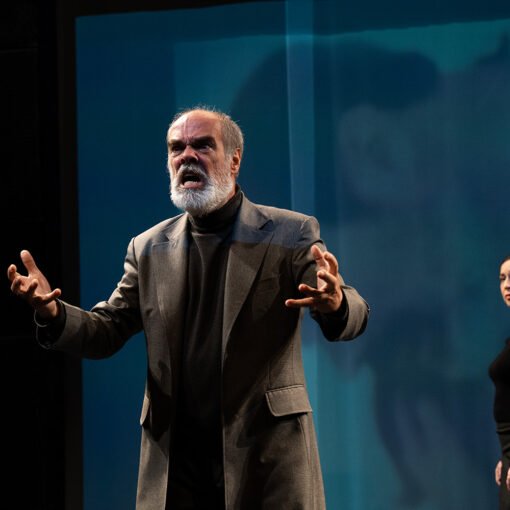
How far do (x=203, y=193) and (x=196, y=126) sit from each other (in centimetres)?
22

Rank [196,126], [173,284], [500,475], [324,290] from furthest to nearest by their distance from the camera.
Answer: [500,475]
[196,126]
[173,284]
[324,290]

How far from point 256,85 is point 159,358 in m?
1.87

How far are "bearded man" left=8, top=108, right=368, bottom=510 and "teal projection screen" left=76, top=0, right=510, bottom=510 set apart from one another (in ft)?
4.70

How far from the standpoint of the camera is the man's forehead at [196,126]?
7.73ft

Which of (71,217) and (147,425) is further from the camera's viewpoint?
(71,217)

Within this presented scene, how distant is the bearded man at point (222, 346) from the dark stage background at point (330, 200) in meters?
1.43

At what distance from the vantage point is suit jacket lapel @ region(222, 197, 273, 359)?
7.06 ft

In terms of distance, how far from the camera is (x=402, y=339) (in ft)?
12.2

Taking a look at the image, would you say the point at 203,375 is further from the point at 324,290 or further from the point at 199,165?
the point at 199,165

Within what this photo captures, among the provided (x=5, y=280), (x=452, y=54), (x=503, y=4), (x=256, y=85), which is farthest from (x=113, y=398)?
(x=503, y=4)

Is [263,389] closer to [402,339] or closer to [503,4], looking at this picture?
[402,339]

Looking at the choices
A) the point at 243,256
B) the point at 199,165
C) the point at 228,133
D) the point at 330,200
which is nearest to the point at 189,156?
the point at 199,165

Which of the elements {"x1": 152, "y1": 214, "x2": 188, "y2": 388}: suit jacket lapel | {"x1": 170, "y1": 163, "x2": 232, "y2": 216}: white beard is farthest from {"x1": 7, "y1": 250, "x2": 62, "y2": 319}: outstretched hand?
{"x1": 170, "y1": 163, "x2": 232, "y2": 216}: white beard

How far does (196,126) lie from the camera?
2.37 m
